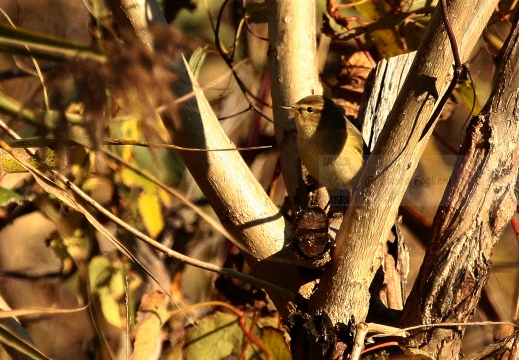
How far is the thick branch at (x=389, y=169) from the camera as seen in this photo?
1524 mm

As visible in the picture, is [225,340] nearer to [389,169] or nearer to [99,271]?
[99,271]

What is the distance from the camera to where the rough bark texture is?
1795mm

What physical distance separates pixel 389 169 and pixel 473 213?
344 millimetres

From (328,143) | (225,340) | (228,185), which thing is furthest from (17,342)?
(328,143)

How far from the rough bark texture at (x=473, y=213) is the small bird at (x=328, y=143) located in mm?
720

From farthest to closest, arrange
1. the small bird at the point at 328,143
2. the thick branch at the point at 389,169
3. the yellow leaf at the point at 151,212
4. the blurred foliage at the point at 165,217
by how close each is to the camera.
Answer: the yellow leaf at the point at 151,212 < the blurred foliage at the point at 165,217 < the small bird at the point at 328,143 < the thick branch at the point at 389,169

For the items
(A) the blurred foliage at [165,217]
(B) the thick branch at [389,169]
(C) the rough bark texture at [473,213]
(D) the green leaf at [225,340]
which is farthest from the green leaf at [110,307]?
(C) the rough bark texture at [473,213]

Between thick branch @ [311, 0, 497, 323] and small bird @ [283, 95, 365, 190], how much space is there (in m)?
0.76

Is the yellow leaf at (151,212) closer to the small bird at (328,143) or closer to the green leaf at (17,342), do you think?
the small bird at (328,143)

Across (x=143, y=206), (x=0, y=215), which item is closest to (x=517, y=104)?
(x=143, y=206)

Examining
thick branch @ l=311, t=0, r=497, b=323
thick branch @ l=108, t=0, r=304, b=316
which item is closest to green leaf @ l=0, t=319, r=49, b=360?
thick branch @ l=108, t=0, r=304, b=316

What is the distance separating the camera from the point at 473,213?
1836 millimetres

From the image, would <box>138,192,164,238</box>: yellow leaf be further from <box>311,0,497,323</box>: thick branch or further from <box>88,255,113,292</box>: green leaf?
<box>311,0,497,323</box>: thick branch

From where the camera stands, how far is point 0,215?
281cm
